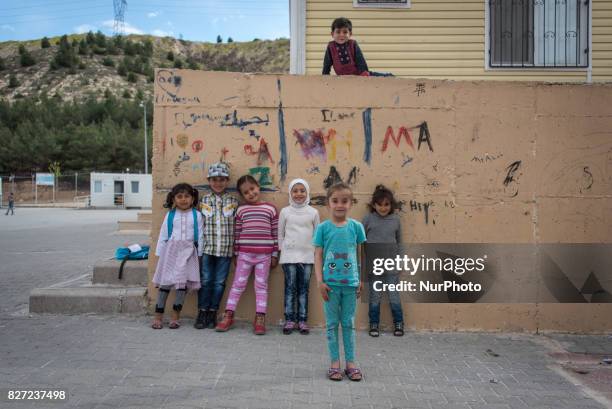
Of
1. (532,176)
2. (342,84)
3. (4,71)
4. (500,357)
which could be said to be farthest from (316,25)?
(4,71)

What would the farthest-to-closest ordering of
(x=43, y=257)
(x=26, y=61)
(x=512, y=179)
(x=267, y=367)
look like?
1. (x=26, y=61)
2. (x=43, y=257)
3. (x=512, y=179)
4. (x=267, y=367)

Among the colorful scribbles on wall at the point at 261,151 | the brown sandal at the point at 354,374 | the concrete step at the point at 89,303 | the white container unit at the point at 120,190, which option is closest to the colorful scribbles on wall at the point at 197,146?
the colorful scribbles on wall at the point at 261,151

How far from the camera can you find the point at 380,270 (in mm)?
5047

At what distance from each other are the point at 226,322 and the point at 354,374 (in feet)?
5.50

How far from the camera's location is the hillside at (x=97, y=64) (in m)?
93.2

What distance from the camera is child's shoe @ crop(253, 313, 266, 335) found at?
478cm

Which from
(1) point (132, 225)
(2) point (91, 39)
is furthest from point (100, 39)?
(1) point (132, 225)

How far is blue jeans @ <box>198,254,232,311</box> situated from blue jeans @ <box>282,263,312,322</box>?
24.3 inches

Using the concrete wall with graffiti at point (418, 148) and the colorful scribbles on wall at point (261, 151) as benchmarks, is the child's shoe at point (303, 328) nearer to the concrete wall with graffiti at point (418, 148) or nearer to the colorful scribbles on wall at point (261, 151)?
the concrete wall with graffiti at point (418, 148)

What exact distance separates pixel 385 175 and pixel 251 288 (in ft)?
5.95

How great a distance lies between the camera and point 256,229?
4895mm

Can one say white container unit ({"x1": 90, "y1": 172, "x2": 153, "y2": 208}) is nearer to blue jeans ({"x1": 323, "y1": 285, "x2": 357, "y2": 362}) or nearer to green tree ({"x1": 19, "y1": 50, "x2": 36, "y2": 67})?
blue jeans ({"x1": 323, "y1": 285, "x2": 357, "y2": 362})

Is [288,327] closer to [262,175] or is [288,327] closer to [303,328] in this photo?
[303,328]

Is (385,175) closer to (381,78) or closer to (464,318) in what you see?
(381,78)
